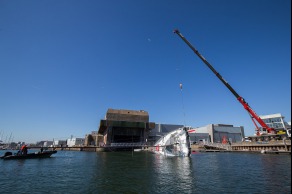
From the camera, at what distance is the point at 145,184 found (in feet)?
55.1

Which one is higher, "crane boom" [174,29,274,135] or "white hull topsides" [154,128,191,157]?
"crane boom" [174,29,274,135]

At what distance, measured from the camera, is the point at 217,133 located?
124000mm

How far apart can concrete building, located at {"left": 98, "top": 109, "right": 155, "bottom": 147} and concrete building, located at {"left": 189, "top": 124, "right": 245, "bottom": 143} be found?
39227 millimetres

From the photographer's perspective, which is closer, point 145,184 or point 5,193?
point 5,193

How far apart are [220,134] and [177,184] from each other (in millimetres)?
120845

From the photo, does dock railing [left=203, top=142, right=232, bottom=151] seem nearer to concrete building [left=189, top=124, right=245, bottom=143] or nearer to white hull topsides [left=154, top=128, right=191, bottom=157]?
white hull topsides [left=154, top=128, right=191, bottom=157]

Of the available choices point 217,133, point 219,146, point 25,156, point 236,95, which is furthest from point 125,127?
point 217,133

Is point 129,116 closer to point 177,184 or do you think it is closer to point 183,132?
point 183,132

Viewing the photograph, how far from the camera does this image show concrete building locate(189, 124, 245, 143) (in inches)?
4744

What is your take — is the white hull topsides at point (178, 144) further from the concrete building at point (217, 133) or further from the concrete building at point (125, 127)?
the concrete building at point (217, 133)

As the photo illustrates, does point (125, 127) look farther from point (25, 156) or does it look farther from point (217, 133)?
point (217, 133)

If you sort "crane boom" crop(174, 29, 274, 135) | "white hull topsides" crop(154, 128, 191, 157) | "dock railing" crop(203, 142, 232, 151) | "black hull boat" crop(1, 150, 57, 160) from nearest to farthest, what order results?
"black hull boat" crop(1, 150, 57, 160), "white hull topsides" crop(154, 128, 191, 157), "crane boom" crop(174, 29, 274, 135), "dock railing" crop(203, 142, 232, 151)

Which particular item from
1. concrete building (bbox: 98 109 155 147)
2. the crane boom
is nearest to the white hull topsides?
the crane boom

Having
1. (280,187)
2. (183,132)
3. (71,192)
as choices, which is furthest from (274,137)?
(71,192)
